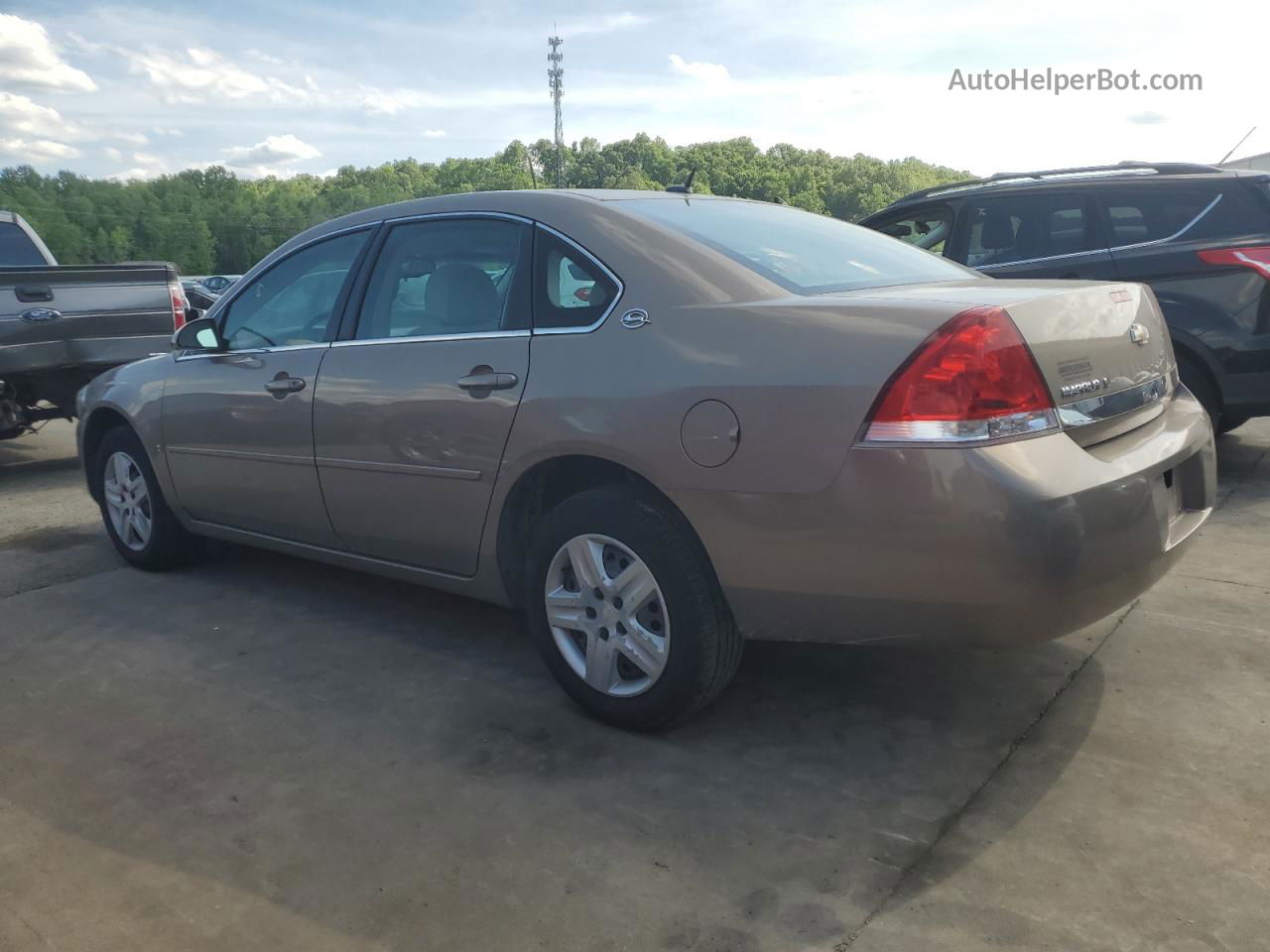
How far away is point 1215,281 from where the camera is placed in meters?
5.74

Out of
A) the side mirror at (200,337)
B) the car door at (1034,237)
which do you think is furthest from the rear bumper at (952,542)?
the car door at (1034,237)

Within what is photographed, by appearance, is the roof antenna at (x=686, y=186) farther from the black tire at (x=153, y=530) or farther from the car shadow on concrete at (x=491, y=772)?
the black tire at (x=153, y=530)

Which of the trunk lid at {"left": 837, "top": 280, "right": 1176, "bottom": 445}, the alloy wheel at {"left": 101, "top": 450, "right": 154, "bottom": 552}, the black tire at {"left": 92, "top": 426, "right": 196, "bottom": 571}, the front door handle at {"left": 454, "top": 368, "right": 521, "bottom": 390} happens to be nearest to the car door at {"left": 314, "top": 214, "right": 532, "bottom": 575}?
the front door handle at {"left": 454, "top": 368, "right": 521, "bottom": 390}

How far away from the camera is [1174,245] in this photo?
5871 mm

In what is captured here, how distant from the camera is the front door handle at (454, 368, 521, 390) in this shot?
3305 millimetres

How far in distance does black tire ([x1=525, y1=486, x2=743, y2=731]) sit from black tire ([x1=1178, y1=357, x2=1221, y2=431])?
400 centimetres

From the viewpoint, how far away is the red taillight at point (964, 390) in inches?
99.2

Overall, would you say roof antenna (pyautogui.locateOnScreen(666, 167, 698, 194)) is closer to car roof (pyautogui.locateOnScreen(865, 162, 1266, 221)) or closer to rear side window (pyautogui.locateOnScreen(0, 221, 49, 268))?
car roof (pyautogui.locateOnScreen(865, 162, 1266, 221))

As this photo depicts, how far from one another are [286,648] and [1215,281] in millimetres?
4905

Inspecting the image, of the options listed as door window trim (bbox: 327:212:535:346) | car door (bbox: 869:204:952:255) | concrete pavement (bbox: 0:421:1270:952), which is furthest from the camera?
car door (bbox: 869:204:952:255)

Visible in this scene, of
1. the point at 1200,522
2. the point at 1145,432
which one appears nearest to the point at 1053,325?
the point at 1145,432

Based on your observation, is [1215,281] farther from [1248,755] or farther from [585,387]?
[585,387]

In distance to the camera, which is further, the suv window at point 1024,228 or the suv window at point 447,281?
the suv window at point 1024,228

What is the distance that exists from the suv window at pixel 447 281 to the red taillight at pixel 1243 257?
404 cm
